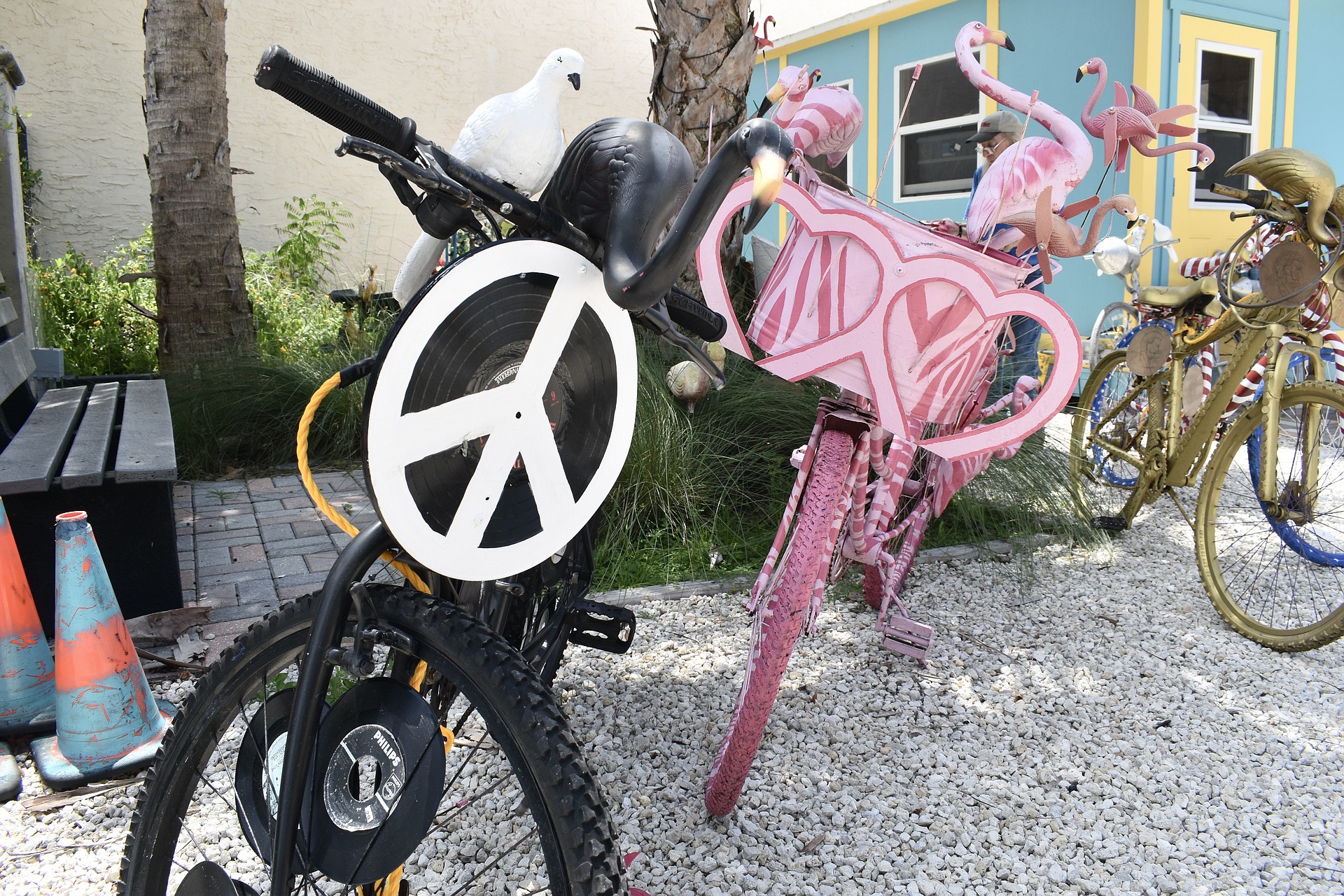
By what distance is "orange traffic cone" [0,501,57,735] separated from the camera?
233cm

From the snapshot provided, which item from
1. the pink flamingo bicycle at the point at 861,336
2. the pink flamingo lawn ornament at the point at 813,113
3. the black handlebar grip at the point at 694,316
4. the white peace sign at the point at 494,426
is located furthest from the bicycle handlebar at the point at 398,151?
the pink flamingo lawn ornament at the point at 813,113

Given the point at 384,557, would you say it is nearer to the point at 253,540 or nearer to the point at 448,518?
the point at 448,518

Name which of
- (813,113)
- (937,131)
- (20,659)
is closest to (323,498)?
(813,113)

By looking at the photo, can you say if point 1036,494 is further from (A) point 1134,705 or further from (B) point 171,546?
(B) point 171,546

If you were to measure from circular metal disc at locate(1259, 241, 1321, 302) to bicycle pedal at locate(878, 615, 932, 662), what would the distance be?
5.54 ft

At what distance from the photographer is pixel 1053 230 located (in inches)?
77.0

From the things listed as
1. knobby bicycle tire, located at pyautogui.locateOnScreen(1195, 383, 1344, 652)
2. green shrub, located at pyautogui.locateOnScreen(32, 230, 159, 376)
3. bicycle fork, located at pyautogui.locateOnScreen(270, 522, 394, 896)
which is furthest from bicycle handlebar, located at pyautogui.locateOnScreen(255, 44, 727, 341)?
green shrub, located at pyautogui.locateOnScreen(32, 230, 159, 376)

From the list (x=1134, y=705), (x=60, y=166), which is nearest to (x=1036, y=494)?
(x=1134, y=705)

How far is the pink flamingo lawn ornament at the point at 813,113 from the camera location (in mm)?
2193

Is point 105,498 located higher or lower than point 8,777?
higher

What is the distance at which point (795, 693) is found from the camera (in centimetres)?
Result: 276

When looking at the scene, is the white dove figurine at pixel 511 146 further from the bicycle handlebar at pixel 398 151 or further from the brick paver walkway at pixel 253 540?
the brick paver walkway at pixel 253 540

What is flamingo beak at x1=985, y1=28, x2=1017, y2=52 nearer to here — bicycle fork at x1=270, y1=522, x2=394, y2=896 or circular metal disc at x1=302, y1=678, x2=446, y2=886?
bicycle fork at x1=270, y1=522, x2=394, y2=896

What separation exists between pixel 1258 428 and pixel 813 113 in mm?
2307
